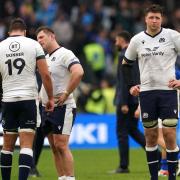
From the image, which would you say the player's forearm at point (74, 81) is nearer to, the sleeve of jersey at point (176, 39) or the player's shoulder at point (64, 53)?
the player's shoulder at point (64, 53)

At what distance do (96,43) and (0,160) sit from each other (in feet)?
48.1

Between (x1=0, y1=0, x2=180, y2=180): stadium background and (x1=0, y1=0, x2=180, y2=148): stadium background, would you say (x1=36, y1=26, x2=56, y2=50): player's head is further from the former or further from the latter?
(x1=0, y1=0, x2=180, y2=148): stadium background

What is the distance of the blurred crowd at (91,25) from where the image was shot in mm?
24328

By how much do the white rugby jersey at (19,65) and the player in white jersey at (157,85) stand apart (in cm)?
155

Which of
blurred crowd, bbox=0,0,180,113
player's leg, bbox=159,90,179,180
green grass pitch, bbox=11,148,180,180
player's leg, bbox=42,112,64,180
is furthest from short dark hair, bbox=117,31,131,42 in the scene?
blurred crowd, bbox=0,0,180,113

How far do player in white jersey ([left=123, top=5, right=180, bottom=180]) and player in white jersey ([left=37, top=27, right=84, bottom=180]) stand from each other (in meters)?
0.97

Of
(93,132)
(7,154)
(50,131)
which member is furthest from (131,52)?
(93,132)

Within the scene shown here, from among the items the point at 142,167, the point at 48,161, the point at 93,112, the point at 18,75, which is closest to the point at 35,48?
the point at 18,75

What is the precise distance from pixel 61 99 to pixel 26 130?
0.84 m

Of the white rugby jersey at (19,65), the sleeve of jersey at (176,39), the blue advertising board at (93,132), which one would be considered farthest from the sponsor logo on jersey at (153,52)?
the blue advertising board at (93,132)

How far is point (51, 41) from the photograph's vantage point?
12.6m

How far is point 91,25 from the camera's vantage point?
26984 mm

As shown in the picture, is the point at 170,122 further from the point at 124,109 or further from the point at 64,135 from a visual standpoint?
Answer: the point at 124,109

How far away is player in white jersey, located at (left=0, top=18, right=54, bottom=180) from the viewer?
1157 centimetres
